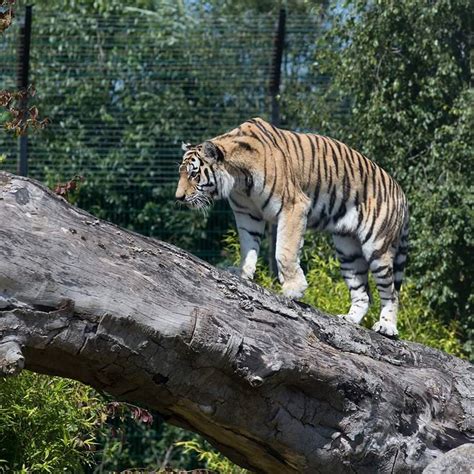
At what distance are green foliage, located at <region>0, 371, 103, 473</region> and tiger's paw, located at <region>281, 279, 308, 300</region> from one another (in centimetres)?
138

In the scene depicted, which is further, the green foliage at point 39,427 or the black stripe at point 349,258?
the black stripe at point 349,258

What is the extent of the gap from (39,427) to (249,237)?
1480 millimetres

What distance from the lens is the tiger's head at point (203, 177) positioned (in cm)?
564

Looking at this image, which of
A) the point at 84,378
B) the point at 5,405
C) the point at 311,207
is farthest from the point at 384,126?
the point at 84,378

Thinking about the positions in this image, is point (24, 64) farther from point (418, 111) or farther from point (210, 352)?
point (210, 352)

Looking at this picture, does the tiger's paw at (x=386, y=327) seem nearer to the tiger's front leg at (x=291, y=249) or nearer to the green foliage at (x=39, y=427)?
the tiger's front leg at (x=291, y=249)

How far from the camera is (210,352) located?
3.82 meters

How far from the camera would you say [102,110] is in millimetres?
9570

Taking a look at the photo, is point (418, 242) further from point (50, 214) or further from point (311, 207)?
point (50, 214)

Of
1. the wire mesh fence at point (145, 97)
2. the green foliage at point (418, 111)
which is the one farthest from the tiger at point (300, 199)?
the wire mesh fence at point (145, 97)

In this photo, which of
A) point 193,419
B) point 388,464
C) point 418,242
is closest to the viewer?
point 193,419

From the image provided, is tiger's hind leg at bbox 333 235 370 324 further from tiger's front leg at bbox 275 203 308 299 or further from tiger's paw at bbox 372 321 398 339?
tiger's front leg at bbox 275 203 308 299

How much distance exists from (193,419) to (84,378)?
46 cm

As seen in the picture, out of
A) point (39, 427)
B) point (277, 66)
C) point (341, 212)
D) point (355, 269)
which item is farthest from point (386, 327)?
point (277, 66)
